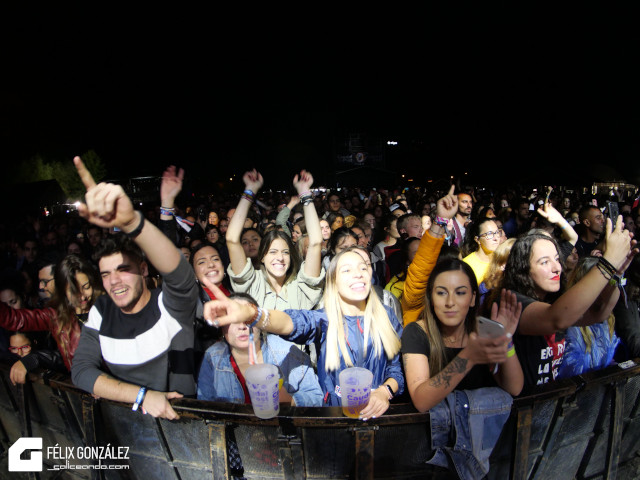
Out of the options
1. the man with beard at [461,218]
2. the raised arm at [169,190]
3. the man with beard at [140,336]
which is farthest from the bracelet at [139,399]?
the man with beard at [461,218]

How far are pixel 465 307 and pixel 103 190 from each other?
2164 millimetres

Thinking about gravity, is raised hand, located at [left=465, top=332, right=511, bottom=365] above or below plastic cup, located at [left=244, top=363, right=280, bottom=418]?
above

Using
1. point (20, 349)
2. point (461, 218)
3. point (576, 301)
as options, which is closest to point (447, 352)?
point (576, 301)

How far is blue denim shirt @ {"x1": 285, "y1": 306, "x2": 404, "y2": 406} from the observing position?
93.5 inches

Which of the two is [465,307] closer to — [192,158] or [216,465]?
[216,465]

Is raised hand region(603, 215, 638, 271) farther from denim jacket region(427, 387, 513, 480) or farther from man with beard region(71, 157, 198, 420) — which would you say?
man with beard region(71, 157, 198, 420)

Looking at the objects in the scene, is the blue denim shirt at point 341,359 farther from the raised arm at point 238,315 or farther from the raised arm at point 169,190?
the raised arm at point 169,190

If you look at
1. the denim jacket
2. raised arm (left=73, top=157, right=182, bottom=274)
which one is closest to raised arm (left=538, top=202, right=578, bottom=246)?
the denim jacket

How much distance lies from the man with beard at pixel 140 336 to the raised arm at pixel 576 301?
6.81 ft

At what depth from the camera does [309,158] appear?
5500 cm

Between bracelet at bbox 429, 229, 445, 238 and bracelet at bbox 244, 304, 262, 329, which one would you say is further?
bracelet at bbox 429, 229, 445, 238

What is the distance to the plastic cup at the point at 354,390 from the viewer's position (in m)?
1.87

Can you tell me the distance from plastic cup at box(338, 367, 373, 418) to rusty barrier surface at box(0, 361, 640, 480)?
56 mm

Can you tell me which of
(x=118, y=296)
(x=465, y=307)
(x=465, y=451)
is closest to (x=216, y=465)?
(x=118, y=296)
